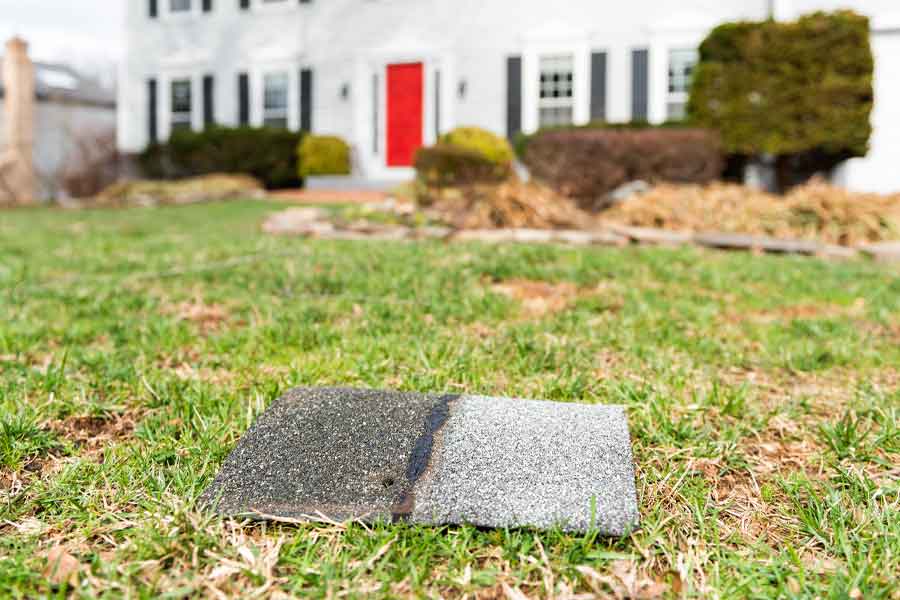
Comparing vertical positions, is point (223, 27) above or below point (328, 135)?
above

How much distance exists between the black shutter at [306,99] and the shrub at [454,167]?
829 centimetres

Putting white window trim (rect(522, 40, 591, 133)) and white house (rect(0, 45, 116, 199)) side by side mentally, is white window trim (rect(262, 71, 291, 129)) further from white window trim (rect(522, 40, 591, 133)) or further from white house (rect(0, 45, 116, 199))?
white window trim (rect(522, 40, 591, 133))

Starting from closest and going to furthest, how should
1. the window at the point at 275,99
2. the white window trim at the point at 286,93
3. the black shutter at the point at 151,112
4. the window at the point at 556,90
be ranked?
the window at the point at 556,90, the white window trim at the point at 286,93, the window at the point at 275,99, the black shutter at the point at 151,112

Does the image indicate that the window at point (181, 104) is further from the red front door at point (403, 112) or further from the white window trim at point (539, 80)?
the white window trim at point (539, 80)

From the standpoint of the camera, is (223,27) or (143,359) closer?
(143,359)

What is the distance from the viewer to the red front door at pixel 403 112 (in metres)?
14.3

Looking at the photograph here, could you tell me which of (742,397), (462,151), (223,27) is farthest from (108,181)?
(742,397)

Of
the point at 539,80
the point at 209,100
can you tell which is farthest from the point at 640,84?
the point at 209,100

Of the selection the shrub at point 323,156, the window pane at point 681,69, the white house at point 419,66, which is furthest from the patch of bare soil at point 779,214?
the shrub at point 323,156

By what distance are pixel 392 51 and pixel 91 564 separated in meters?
14.0

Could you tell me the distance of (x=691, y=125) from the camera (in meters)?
10.9

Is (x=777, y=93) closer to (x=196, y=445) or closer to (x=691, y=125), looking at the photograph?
(x=691, y=125)

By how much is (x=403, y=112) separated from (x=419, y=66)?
3.00ft

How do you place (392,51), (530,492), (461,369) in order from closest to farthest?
1. (530,492)
2. (461,369)
3. (392,51)
